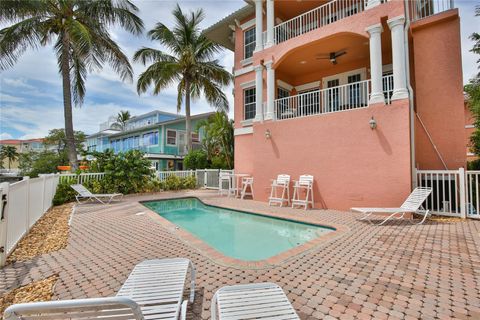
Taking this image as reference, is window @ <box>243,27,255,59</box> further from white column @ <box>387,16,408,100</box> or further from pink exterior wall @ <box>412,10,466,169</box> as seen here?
pink exterior wall @ <box>412,10,466,169</box>

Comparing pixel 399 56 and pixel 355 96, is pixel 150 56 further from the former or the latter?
pixel 399 56

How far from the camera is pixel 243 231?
741cm

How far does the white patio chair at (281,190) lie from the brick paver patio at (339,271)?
3792mm

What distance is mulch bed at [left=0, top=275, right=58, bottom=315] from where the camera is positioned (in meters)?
2.98

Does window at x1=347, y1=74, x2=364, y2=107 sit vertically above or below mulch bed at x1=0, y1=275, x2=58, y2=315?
above

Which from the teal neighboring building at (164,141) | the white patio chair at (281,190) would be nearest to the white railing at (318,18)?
the white patio chair at (281,190)

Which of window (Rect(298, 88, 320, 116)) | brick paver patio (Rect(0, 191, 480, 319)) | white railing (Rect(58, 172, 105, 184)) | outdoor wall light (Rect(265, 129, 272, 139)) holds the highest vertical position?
window (Rect(298, 88, 320, 116))

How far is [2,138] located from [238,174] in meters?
74.4

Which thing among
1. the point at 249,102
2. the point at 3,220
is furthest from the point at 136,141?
the point at 3,220

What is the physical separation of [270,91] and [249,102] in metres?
2.72

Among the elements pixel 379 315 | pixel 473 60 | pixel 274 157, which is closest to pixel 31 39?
pixel 274 157

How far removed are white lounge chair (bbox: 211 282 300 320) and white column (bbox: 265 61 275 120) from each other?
29.8 ft

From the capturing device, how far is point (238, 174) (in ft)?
42.8

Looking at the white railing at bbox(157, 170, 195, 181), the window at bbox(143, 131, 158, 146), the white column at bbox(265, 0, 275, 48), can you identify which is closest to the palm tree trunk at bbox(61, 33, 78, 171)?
the white railing at bbox(157, 170, 195, 181)
